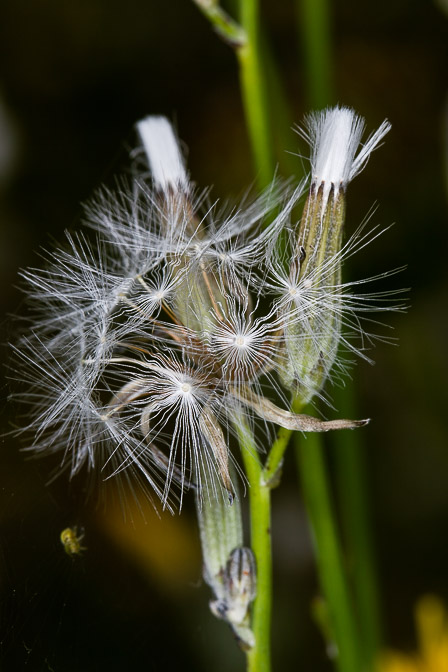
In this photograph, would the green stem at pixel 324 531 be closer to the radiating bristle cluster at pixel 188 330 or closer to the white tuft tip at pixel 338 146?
the radiating bristle cluster at pixel 188 330

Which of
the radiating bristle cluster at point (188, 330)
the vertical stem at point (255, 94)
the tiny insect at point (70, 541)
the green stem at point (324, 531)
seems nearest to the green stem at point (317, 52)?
the vertical stem at point (255, 94)

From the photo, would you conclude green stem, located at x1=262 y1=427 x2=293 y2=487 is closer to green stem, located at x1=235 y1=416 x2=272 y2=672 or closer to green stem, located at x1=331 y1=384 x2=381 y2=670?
green stem, located at x1=235 y1=416 x2=272 y2=672

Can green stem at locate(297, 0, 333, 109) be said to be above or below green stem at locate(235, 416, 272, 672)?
above

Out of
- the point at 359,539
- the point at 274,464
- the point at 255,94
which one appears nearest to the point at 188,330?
the point at 274,464

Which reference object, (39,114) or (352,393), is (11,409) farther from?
(39,114)

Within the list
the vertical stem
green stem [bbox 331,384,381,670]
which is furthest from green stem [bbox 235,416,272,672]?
green stem [bbox 331,384,381,670]

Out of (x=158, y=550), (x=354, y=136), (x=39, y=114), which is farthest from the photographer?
(x=39, y=114)

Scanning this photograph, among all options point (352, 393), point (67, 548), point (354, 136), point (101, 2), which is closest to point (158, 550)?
point (352, 393)
